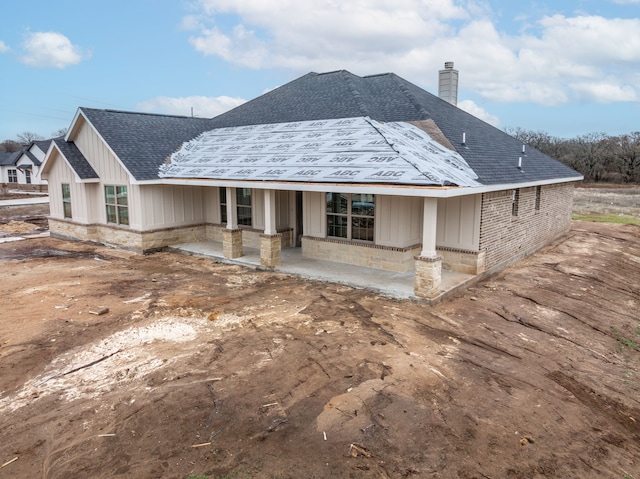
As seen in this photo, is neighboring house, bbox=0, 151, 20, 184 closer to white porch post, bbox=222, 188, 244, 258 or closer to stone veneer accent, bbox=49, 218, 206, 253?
stone veneer accent, bbox=49, 218, 206, 253

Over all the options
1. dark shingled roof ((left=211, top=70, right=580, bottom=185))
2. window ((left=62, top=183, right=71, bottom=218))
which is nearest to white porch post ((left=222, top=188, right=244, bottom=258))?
dark shingled roof ((left=211, top=70, right=580, bottom=185))

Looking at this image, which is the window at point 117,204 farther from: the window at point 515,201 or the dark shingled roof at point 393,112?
the window at point 515,201

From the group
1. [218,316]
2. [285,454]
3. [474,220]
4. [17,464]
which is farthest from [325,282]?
[17,464]

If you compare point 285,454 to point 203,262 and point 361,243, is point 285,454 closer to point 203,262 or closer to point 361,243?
point 361,243

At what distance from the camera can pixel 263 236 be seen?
43.2 feet

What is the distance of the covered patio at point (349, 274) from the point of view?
1090 cm

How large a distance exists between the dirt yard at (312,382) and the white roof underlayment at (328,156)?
294 cm

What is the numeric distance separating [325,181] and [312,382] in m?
6.02

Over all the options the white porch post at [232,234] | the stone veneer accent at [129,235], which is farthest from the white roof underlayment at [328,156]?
the stone veneer accent at [129,235]

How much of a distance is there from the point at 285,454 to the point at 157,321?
16.7ft

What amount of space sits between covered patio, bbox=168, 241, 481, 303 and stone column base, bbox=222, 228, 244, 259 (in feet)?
0.54

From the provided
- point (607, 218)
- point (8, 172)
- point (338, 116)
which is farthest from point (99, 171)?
point (8, 172)

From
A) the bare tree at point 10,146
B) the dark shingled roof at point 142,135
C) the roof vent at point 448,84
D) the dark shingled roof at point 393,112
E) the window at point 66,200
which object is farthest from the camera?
the bare tree at point 10,146

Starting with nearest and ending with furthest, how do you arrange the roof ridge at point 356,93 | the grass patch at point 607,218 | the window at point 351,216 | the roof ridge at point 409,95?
1. the window at point 351,216
2. the roof ridge at point 356,93
3. the roof ridge at point 409,95
4. the grass patch at point 607,218
